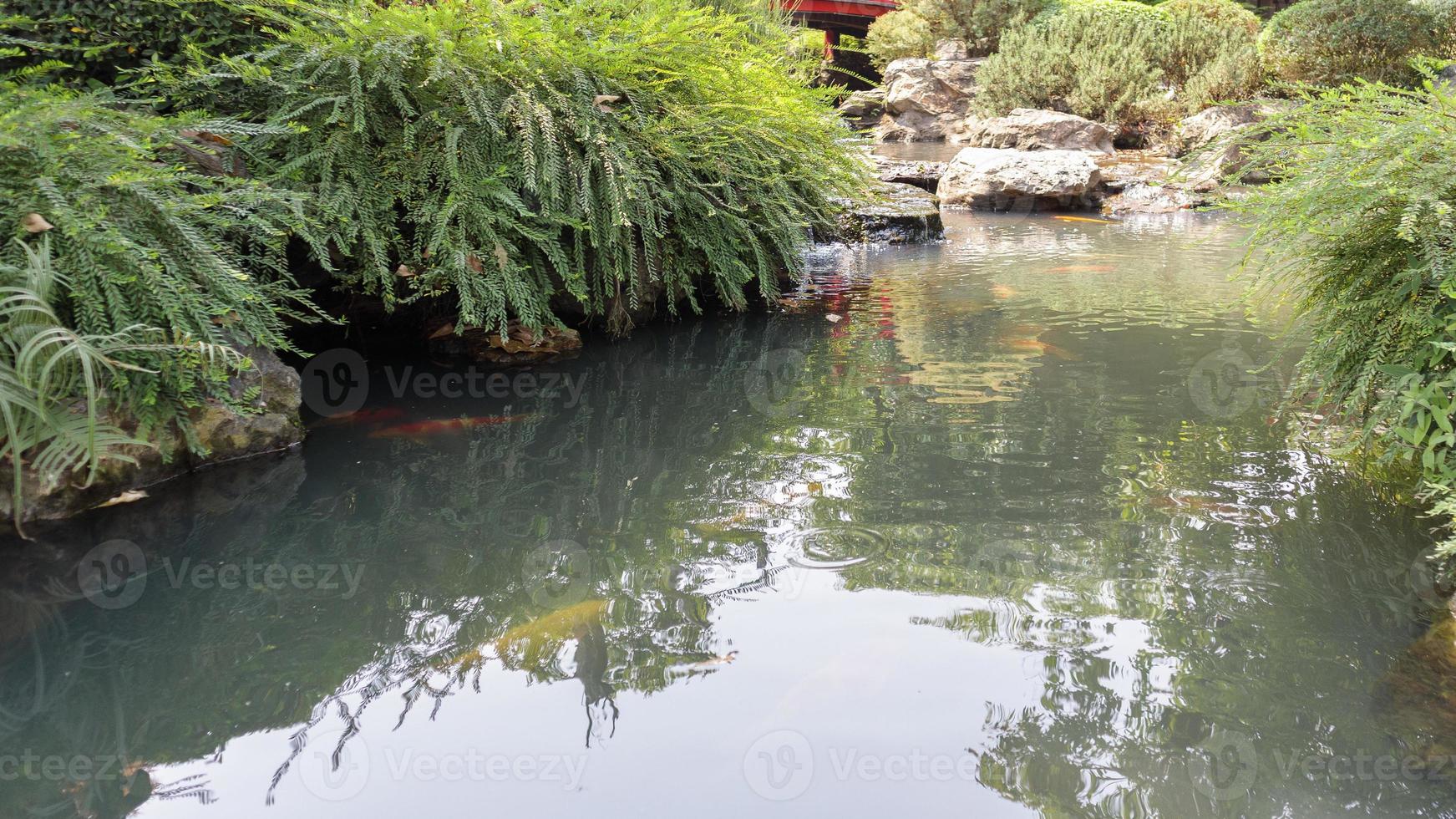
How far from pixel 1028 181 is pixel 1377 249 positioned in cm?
833

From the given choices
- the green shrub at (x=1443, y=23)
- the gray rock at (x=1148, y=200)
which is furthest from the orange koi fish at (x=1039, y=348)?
the green shrub at (x=1443, y=23)

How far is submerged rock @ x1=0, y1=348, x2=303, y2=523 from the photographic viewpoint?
9.78 feet

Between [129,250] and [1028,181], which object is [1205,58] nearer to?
[1028,181]

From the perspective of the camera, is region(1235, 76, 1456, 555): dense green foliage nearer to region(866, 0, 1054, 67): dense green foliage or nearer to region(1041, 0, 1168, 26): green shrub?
region(1041, 0, 1168, 26): green shrub

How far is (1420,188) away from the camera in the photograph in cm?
256

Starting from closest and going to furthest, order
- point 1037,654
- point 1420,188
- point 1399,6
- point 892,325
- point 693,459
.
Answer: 1. point 1037,654
2. point 1420,188
3. point 693,459
4. point 892,325
5. point 1399,6

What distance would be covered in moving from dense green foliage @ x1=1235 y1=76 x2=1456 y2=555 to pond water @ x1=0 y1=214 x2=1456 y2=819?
439 millimetres

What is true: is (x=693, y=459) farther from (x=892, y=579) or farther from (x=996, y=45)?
(x=996, y=45)

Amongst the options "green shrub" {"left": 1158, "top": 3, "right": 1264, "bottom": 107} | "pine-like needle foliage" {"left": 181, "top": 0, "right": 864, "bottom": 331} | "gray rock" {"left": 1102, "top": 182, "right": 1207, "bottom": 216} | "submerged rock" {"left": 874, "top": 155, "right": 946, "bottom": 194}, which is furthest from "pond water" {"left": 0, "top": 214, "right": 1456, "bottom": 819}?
"green shrub" {"left": 1158, "top": 3, "right": 1264, "bottom": 107}

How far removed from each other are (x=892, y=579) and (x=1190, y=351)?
124 inches

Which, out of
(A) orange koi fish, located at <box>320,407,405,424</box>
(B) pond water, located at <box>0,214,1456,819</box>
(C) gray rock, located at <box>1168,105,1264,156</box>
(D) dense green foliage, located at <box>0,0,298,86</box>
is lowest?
(B) pond water, located at <box>0,214,1456,819</box>

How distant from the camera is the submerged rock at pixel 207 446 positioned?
2.98 meters

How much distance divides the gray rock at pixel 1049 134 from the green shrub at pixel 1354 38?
2802 millimetres

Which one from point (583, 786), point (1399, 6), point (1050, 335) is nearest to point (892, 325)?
point (1050, 335)
